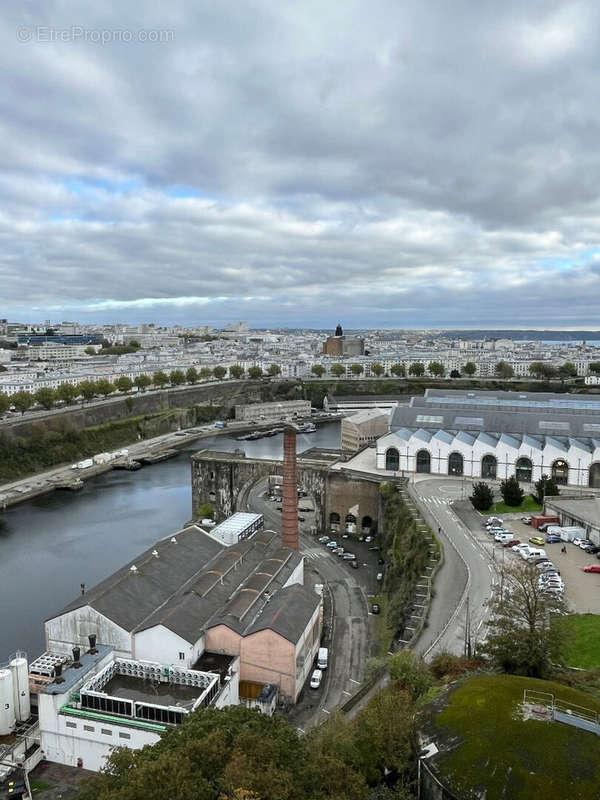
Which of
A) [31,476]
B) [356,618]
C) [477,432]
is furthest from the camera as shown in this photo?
[31,476]

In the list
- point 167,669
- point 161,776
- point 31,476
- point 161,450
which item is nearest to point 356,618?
point 167,669

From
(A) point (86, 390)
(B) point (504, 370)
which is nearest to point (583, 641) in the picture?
(A) point (86, 390)

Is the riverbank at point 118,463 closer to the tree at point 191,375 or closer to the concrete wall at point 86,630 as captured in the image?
the tree at point 191,375

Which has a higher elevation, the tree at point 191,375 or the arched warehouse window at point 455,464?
the tree at point 191,375

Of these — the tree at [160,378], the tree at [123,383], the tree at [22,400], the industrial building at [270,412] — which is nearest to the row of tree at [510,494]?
the tree at [22,400]

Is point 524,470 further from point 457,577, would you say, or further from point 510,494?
point 457,577

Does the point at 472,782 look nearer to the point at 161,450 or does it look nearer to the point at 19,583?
the point at 19,583

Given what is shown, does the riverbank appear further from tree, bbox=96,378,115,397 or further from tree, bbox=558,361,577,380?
tree, bbox=558,361,577,380
